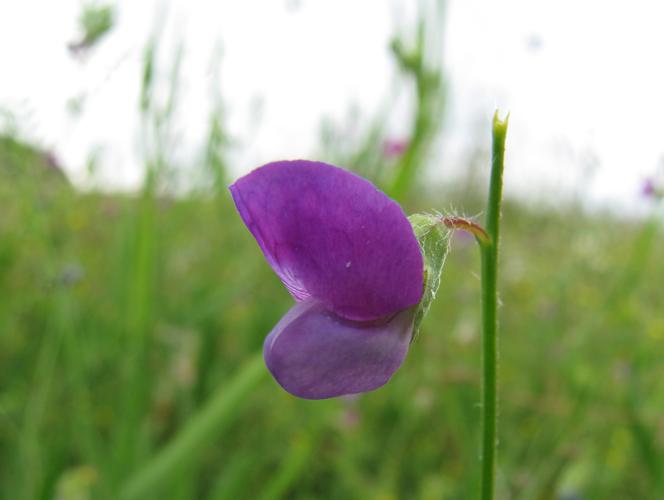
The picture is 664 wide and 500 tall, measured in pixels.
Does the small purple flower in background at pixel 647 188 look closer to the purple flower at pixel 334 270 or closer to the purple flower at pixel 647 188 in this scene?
the purple flower at pixel 647 188

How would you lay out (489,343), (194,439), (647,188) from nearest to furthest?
(489,343)
(194,439)
(647,188)

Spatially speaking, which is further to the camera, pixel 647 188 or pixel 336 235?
pixel 647 188

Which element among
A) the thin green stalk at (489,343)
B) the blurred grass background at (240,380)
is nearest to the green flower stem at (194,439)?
the blurred grass background at (240,380)

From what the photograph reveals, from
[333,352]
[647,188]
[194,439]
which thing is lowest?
[194,439]

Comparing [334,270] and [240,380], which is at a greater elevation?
[334,270]

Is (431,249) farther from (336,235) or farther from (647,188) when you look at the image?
(647,188)

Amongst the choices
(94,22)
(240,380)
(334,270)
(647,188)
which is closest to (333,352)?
(334,270)
